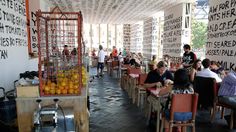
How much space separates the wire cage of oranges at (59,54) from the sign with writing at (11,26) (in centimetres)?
109

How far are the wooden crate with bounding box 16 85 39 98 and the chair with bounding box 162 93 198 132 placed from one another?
66.3 inches

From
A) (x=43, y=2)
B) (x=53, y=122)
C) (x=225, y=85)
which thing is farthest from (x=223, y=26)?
(x=43, y=2)

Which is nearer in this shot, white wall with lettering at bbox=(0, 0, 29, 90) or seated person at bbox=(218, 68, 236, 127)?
seated person at bbox=(218, 68, 236, 127)

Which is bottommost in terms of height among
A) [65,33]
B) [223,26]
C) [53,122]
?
[53,122]

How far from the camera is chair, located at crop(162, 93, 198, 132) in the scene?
9.00 feet

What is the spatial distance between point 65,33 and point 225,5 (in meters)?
4.29

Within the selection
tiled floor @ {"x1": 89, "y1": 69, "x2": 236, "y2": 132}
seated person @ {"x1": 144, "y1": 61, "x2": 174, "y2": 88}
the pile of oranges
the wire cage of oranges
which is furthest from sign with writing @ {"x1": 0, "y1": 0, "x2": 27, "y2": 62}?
seated person @ {"x1": 144, "y1": 61, "x2": 174, "y2": 88}

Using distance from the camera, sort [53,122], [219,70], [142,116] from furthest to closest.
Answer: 1. [219,70]
2. [142,116]
3. [53,122]

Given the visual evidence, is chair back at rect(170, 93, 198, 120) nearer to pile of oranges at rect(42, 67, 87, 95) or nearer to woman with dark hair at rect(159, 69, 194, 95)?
woman with dark hair at rect(159, 69, 194, 95)

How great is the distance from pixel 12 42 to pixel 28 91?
2.11 m

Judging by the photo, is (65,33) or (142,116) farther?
(142,116)

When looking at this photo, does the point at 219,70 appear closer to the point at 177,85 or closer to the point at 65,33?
the point at 177,85

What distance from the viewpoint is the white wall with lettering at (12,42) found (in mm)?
3883

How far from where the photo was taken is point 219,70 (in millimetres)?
5082
